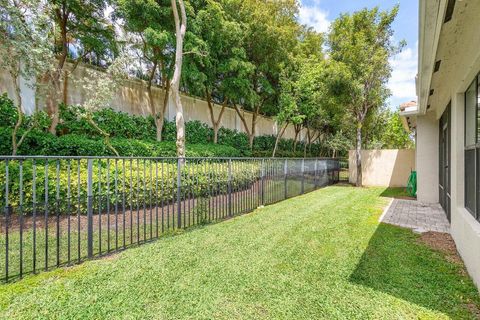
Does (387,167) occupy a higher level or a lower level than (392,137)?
lower

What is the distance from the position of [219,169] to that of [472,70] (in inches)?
170

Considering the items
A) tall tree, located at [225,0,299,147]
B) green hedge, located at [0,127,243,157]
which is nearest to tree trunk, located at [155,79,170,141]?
green hedge, located at [0,127,243,157]

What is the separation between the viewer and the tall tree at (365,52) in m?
11.0

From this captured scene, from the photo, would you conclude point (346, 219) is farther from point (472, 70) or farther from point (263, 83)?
point (263, 83)

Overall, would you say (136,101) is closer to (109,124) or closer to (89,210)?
(109,124)

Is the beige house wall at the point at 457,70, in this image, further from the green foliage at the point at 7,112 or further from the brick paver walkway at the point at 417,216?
the green foliage at the point at 7,112

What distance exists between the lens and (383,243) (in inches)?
166

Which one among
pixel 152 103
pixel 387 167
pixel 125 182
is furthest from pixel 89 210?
pixel 387 167

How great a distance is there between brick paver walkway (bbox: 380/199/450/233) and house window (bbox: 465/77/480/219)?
185cm

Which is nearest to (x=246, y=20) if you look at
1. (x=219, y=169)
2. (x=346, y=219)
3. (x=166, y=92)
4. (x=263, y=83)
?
(x=263, y=83)

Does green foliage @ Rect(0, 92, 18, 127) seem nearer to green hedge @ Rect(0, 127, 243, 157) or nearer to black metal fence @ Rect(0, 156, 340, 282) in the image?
green hedge @ Rect(0, 127, 243, 157)

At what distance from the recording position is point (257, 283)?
2887mm

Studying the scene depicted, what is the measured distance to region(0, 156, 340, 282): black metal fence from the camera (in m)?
3.53

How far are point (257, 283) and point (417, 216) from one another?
17.5 feet
